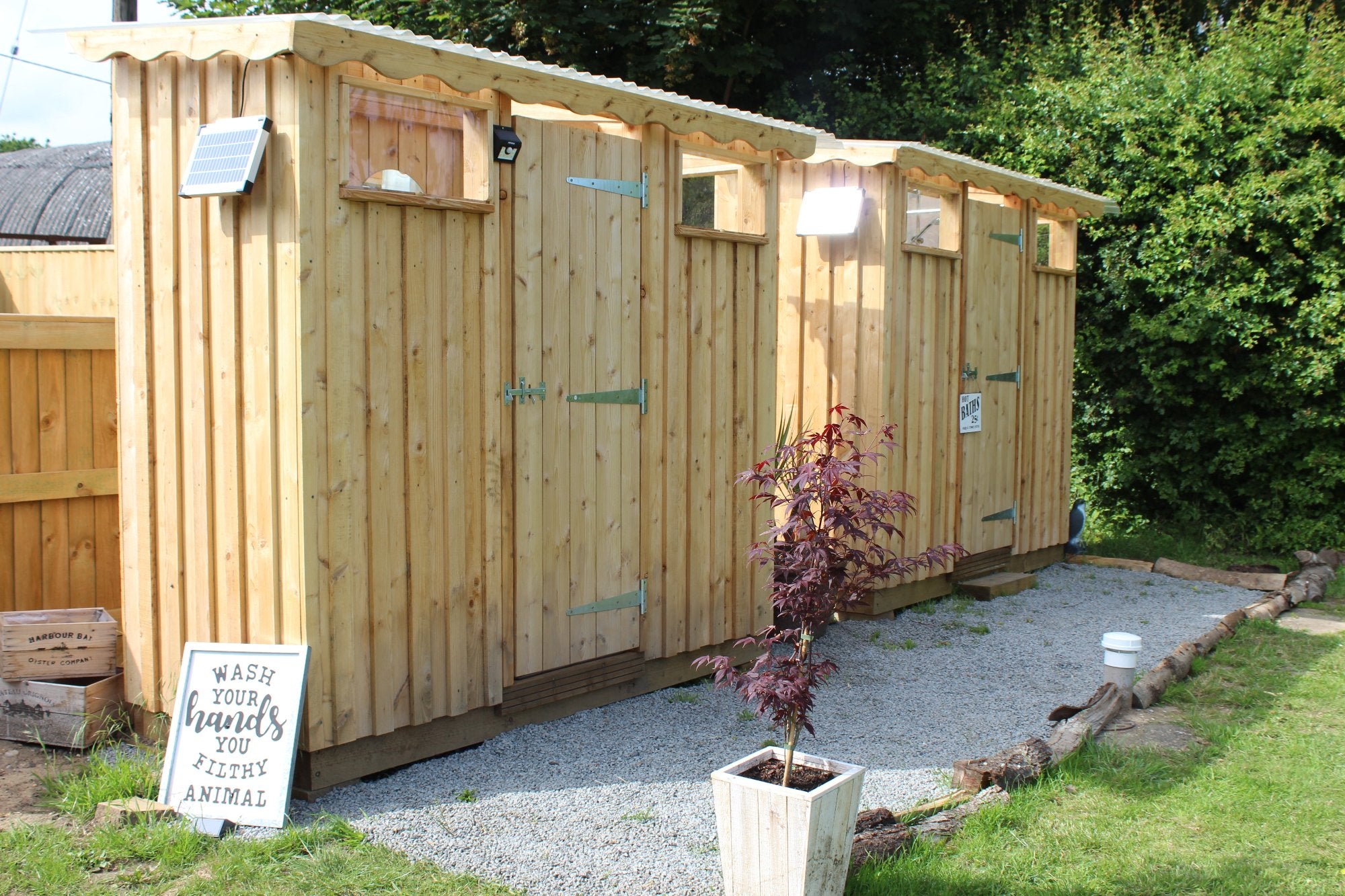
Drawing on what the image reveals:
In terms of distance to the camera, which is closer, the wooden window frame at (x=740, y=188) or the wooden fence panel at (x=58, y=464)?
the wooden fence panel at (x=58, y=464)

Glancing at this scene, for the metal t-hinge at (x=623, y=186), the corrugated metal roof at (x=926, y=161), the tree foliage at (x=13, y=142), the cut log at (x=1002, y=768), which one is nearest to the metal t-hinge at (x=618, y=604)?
the cut log at (x=1002, y=768)

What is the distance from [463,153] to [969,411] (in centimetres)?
448

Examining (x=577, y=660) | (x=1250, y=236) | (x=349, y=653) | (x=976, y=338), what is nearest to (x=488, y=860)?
(x=349, y=653)

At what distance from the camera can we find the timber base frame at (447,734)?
14.1 feet

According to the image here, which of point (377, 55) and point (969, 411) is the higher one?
point (377, 55)

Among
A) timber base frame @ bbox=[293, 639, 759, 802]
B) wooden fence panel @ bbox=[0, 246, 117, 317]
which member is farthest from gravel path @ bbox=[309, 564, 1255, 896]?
wooden fence panel @ bbox=[0, 246, 117, 317]

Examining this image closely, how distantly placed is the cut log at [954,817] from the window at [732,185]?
2874mm

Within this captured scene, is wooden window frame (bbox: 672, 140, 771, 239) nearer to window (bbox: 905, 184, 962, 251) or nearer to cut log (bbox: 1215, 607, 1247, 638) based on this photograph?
window (bbox: 905, 184, 962, 251)

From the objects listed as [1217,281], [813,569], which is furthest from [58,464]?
[1217,281]

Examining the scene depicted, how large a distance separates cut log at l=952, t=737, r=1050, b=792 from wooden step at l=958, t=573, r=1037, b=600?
3.59 metres

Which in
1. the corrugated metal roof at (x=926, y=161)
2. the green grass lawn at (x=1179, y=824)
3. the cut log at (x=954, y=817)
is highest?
the corrugated metal roof at (x=926, y=161)

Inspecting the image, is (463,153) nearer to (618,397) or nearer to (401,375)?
(401,375)

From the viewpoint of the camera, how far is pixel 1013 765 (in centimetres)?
443

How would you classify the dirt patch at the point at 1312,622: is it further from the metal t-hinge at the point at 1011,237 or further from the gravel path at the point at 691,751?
the metal t-hinge at the point at 1011,237
